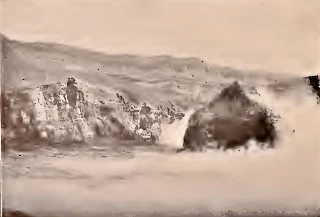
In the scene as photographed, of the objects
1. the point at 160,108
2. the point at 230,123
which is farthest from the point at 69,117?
the point at 230,123

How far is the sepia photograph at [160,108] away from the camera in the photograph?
117cm

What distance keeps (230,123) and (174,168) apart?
0.17 m

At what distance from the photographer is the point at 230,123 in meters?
1.20

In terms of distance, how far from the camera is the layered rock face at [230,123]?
1.20 m

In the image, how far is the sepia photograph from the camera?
1.17 metres

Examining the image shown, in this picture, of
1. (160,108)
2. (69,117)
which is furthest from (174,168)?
(69,117)

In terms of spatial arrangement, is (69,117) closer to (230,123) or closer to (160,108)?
(160,108)

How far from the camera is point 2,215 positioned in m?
1.16

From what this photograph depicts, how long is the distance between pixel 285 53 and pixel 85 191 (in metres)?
0.57

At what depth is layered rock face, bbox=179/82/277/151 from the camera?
1196 mm

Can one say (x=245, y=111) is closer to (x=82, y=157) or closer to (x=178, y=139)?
(x=178, y=139)

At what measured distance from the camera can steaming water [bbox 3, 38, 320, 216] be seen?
1170mm

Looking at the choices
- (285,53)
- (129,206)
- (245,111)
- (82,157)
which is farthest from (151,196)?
(285,53)

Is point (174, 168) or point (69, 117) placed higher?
point (69, 117)
